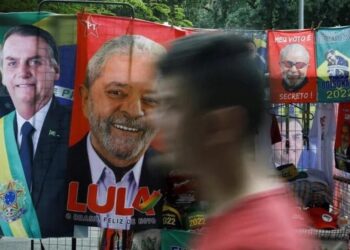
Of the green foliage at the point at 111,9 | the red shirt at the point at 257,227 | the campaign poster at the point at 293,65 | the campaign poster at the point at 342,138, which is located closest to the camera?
the red shirt at the point at 257,227

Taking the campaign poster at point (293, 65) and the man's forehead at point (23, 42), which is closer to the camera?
the man's forehead at point (23, 42)

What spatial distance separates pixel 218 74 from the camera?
1.24 m

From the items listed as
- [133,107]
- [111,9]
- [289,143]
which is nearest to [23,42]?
[133,107]

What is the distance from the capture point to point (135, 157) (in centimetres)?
441

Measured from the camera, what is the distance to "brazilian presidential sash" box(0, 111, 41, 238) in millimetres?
4293

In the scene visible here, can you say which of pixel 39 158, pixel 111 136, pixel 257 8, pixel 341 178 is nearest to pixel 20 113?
pixel 39 158

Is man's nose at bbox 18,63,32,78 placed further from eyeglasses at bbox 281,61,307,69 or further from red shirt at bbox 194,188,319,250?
red shirt at bbox 194,188,319,250

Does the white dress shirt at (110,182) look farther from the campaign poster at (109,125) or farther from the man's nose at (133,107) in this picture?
the man's nose at (133,107)

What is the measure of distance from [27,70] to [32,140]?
50cm

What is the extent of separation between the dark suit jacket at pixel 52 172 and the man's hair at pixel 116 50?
1.08 feet

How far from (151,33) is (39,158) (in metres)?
1.22

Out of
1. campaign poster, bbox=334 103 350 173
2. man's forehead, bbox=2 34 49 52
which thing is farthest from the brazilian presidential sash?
campaign poster, bbox=334 103 350 173

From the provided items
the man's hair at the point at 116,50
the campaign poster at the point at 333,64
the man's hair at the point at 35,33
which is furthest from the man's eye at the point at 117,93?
the campaign poster at the point at 333,64

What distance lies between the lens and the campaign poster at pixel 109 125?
432cm
